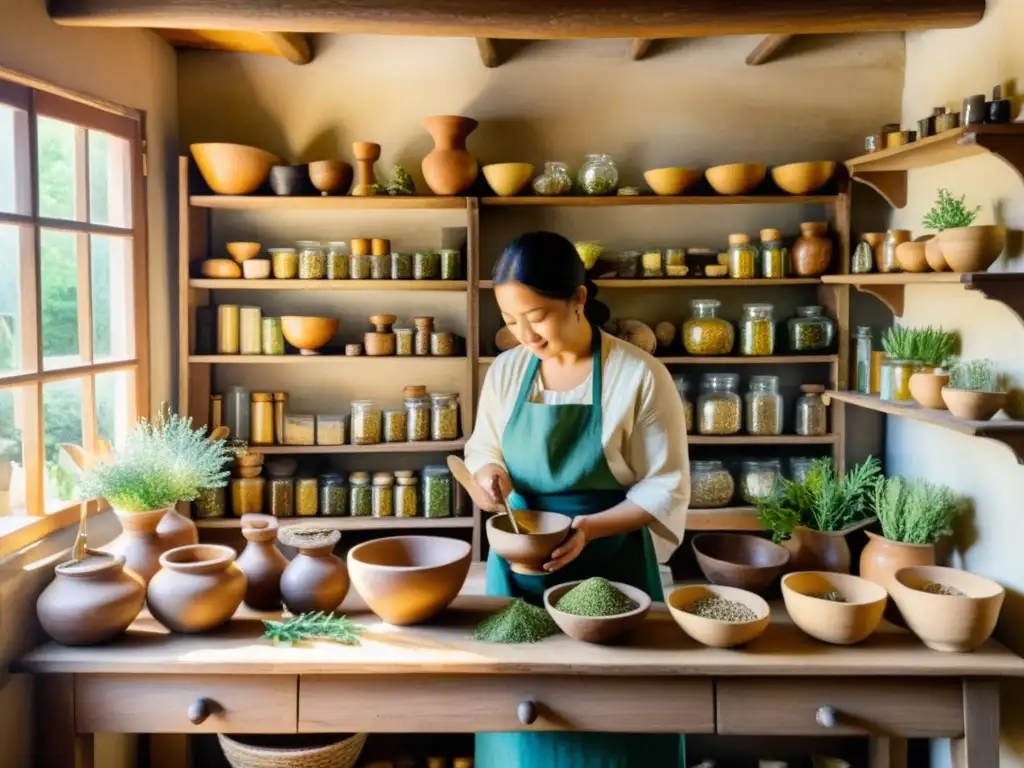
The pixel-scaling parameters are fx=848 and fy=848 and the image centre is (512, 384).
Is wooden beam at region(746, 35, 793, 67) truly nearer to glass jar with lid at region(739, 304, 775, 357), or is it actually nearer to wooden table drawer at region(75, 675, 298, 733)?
glass jar with lid at region(739, 304, 775, 357)

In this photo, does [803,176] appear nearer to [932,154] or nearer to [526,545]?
[932,154]

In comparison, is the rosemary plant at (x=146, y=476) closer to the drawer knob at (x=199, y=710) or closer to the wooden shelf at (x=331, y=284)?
the drawer knob at (x=199, y=710)

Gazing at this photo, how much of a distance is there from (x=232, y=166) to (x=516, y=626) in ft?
6.34

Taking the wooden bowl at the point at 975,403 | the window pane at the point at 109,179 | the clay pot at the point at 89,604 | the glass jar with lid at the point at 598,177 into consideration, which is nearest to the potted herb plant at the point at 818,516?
the wooden bowl at the point at 975,403

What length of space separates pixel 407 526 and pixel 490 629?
4.01 feet

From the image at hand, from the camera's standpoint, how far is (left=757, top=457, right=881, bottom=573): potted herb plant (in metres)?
2.64

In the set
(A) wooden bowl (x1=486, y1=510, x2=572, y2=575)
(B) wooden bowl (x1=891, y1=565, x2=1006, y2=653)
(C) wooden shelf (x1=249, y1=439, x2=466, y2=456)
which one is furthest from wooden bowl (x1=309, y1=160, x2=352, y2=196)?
(B) wooden bowl (x1=891, y1=565, x2=1006, y2=653)

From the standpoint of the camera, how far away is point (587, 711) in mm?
1690

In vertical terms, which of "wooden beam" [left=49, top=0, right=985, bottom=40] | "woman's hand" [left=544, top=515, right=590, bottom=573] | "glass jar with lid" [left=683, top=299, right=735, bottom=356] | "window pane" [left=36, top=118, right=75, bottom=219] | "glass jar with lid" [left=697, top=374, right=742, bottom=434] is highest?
"wooden beam" [left=49, top=0, right=985, bottom=40]

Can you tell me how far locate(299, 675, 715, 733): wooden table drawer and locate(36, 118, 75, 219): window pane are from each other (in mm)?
1481

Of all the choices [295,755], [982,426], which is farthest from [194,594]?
[982,426]

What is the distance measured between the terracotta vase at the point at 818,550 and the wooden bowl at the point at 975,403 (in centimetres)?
63

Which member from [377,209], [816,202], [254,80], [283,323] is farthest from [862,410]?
[254,80]

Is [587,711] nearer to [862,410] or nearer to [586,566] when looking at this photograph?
[586,566]
